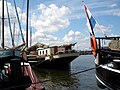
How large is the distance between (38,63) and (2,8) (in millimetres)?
8721

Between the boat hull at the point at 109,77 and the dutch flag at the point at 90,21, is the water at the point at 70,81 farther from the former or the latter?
the dutch flag at the point at 90,21

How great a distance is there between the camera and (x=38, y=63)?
3650 cm

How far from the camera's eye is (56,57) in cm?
3444

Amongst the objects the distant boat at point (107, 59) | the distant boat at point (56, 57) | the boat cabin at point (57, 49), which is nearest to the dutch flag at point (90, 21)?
the distant boat at point (107, 59)

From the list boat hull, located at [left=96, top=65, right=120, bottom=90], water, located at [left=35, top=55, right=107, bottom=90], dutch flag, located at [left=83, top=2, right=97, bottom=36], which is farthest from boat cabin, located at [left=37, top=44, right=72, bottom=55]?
boat hull, located at [left=96, top=65, right=120, bottom=90]

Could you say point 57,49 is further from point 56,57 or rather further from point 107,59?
point 107,59

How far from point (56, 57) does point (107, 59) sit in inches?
911

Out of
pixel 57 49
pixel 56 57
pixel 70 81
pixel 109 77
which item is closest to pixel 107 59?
pixel 109 77

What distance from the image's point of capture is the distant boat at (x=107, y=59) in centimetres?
910

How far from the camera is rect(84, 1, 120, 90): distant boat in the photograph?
29.9 ft

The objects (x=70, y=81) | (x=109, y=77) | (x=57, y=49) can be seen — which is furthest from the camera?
(x=57, y=49)

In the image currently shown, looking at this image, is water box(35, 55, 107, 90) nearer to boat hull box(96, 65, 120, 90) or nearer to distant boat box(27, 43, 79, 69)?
boat hull box(96, 65, 120, 90)

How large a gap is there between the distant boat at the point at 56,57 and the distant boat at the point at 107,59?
22187mm

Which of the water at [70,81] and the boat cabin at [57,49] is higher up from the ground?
the boat cabin at [57,49]
